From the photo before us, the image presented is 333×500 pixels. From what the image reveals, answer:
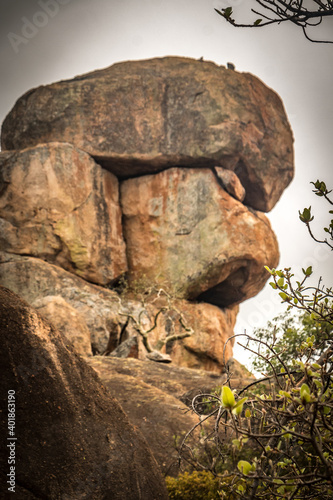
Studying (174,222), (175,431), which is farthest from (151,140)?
(175,431)

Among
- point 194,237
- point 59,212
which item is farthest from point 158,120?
point 59,212

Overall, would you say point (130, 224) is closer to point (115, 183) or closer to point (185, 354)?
point (115, 183)

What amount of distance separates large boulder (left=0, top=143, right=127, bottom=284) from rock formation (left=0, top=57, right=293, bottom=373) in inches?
2.2

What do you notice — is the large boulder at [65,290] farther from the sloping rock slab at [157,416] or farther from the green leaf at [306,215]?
the green leaf at [306,215]

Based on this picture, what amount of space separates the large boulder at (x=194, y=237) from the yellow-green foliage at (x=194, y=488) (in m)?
18.6

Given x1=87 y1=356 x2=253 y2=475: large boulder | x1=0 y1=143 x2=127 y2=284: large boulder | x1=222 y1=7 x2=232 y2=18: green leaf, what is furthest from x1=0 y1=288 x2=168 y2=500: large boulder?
x1=0 y1=143 x2=127 y2=284: large boulder

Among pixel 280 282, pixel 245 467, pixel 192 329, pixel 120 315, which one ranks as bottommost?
pixel 245 467

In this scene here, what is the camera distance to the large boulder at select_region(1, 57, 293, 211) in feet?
83.4

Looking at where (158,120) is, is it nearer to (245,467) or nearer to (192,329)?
(192,329)

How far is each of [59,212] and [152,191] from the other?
5710mm

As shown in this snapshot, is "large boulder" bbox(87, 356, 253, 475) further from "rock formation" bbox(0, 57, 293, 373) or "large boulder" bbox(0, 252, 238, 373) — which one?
"rock formation" bbox(0, 57, 293, 373)

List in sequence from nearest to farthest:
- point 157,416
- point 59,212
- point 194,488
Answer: point 194,488, point 157,416, point 59,212

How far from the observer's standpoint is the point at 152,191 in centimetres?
2578

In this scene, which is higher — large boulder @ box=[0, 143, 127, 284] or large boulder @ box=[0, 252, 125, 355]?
large boulder @ box=[0, 143, 127, 284]
